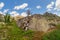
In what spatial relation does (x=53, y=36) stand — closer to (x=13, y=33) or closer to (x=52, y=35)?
(x=52, y=35)

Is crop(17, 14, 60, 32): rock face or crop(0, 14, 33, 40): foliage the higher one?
crop(17, 14, 60, 32): rock face

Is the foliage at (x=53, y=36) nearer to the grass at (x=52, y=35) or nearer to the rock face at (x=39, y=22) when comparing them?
the grass at (x=52, y=35)

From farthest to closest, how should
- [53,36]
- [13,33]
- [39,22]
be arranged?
[39,22], [13,33], [53,36]

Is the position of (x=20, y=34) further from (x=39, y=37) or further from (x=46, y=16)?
(x=46, y=16)

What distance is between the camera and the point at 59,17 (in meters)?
17.9

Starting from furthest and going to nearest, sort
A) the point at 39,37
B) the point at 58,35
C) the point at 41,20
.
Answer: the point at 41,20, the point at 39,37, the point at 58,35

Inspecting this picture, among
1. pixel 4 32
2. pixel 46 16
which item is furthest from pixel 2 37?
pixel 46 16

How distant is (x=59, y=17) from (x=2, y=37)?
5.45 meters

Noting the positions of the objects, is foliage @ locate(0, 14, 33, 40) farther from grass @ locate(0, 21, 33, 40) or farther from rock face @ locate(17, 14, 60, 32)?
rock face @ locate(17, 14, 60, 32)

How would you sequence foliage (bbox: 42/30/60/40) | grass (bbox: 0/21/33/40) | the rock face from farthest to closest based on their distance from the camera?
the rock face, grass (bbox: 0/21/33/40), foliage (bbox: 42/30/60/40)

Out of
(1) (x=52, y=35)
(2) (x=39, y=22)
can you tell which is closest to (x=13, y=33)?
(2) (x=39, y=22)

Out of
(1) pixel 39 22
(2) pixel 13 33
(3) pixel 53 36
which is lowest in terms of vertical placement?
(3) pixel 53 36

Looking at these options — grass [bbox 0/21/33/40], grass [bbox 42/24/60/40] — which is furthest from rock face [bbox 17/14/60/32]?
grass [bbox 42/24/60/40]

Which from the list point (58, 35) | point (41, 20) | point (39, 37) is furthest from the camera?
point (41, 20)
